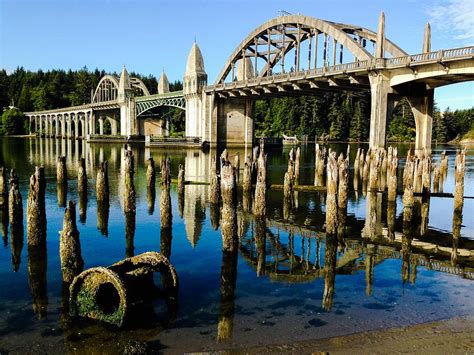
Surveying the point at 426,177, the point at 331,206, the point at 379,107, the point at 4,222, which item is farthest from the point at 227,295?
the point at 379,107

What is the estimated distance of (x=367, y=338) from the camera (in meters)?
10.7

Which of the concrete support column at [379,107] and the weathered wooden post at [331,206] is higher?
the concrete support column at [379,107]

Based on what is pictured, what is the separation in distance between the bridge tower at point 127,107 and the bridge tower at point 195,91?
782 inches

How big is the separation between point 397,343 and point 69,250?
8.90m

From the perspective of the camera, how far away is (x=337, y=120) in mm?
117562

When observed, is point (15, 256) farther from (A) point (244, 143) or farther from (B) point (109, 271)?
(A) point (244, 143)

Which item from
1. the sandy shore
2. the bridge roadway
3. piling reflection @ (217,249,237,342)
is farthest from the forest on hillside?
the sandy shore

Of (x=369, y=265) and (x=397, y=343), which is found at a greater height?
(x=369, y=265)

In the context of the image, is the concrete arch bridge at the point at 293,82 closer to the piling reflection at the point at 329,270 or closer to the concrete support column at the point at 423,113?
the concrete support column at the point at 423,113

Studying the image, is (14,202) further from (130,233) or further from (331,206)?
(331,206)

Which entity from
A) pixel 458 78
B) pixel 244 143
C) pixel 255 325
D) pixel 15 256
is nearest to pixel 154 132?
pixel 244 143

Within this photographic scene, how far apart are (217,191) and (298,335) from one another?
50.9ft

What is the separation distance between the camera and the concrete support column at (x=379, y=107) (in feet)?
140

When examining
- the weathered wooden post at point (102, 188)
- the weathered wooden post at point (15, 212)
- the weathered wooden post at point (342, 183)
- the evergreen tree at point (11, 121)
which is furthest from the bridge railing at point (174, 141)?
the evergreen tree at point (11, 121)
